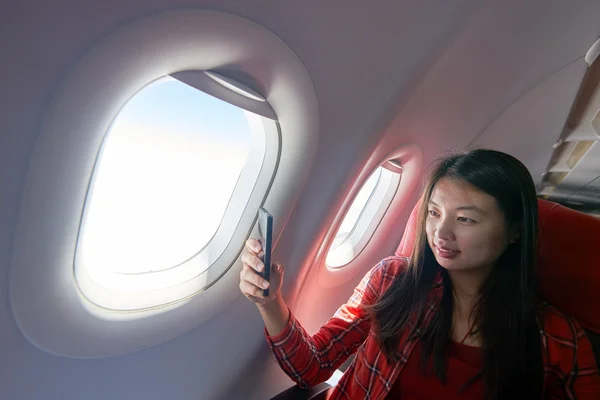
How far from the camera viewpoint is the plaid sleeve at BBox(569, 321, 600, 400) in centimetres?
105

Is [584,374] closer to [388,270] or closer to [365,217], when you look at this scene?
[388,270]

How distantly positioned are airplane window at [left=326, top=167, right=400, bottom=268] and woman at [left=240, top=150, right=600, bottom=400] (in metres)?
1.04

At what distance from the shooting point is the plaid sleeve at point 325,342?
1176mm

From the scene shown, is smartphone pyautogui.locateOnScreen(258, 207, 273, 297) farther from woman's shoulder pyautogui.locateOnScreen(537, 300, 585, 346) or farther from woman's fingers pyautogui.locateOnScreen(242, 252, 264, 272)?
woman's shoulder pyautogui.locateOnScreen(537, 300, 585, 346)

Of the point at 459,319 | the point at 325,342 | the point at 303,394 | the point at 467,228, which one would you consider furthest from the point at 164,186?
the point at 459,319

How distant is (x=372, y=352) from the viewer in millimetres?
1266

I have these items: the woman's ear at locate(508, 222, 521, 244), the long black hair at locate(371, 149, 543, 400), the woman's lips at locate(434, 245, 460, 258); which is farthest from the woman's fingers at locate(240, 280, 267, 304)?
the woman's ear at locate(508, 222, 521, 244)

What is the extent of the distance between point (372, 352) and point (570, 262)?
0.70m

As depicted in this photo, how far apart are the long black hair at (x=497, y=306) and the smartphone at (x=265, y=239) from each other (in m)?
0.45

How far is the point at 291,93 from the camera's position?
109 centimetres

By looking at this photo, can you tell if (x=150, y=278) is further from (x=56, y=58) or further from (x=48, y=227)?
(x=56, y=58)

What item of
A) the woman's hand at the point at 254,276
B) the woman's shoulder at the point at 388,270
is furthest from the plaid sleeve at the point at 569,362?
the woman's hand at the point at 254,276

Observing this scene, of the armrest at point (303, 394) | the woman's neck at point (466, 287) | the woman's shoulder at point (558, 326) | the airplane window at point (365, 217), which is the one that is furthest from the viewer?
the airplane window at point (365, 217)

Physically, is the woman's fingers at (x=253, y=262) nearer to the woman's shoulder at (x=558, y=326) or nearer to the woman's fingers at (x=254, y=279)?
the woman's fingers at (x=254, y=279)
